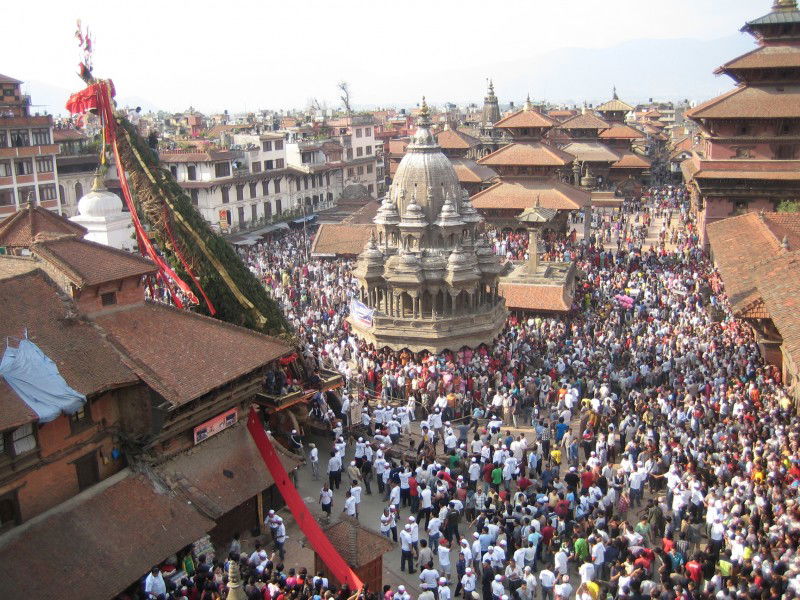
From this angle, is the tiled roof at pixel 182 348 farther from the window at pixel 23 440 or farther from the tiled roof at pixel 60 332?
the window at pixel 23 440

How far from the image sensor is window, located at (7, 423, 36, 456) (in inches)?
521

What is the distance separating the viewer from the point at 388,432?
68.7 ft

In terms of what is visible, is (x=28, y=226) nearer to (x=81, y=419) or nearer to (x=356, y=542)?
(x=81, y=419)

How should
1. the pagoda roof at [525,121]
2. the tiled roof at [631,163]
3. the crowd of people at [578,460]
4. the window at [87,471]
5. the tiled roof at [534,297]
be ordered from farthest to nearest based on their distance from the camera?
the tiled roof at [631,163], the pagoda roof at [525,121], the tiled roof at [534,297], the window at [87,471], the crowd of people at [578,460]

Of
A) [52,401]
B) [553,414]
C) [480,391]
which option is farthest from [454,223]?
[52,401]

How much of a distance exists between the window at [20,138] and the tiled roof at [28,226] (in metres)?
30.5

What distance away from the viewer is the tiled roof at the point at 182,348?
15.3 m

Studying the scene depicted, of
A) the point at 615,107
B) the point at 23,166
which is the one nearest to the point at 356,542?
the point at 23,166

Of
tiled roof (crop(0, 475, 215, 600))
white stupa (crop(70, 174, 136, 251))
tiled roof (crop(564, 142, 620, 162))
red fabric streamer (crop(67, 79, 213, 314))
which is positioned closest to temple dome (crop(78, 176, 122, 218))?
white stupa (crop(70, 174, 136, 251))

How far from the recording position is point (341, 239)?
4441 centimetres

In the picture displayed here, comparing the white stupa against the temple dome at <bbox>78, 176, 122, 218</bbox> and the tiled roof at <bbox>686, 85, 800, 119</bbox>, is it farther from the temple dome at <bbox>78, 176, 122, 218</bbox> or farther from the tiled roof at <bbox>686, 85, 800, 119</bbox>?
the tiled roof at <bbox>686, 85, 800, 119</bbox>

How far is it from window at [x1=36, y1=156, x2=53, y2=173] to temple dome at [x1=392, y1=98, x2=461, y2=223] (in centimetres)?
2630

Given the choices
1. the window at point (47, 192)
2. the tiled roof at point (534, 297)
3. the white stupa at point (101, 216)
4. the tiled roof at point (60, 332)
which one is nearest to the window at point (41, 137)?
the window at point (47, 192)

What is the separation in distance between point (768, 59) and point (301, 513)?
1403 inches
